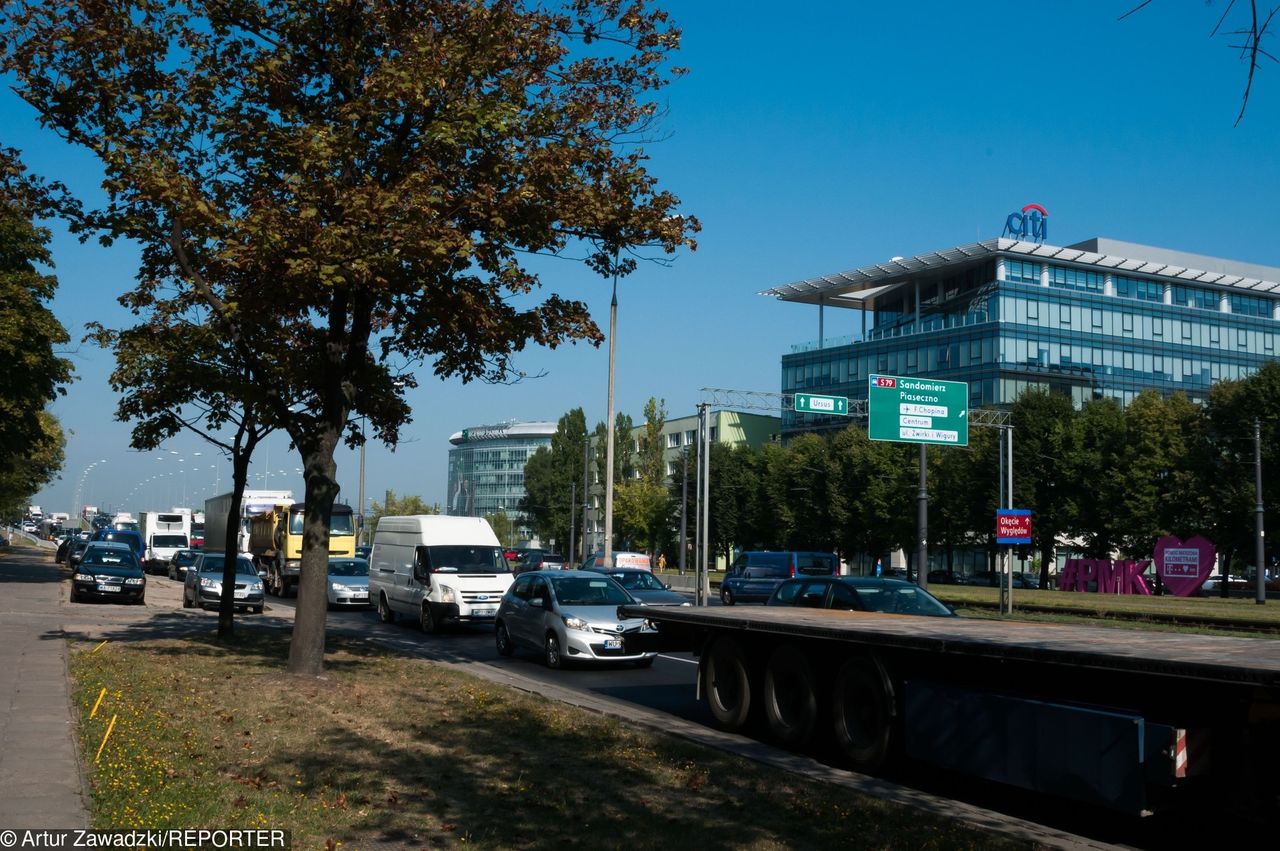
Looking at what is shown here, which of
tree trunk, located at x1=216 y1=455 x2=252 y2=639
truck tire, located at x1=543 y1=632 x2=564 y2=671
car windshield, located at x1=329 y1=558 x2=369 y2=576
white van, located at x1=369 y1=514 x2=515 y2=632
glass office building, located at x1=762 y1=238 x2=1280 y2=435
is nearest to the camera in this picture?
truck tire, located at x1=543 y1=632 x2=564 y2=671

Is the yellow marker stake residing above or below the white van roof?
below

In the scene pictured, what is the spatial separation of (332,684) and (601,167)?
7.27 m

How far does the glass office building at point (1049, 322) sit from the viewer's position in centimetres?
8719

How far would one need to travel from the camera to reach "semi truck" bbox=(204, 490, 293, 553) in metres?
51.1

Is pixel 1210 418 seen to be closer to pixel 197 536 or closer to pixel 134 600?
pixel 134 600

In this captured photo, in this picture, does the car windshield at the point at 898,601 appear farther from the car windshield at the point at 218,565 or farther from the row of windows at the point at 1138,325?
the row of windows at the point at 1138,325

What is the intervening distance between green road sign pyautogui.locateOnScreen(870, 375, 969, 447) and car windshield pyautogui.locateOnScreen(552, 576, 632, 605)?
57.4ft

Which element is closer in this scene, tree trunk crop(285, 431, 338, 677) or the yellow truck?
tree trunk crop(285, 431, 338, 677)

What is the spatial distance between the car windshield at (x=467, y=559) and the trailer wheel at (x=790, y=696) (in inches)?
584

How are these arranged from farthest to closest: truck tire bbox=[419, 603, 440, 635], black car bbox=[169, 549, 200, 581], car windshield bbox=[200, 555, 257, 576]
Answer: black car bbox=[169, 549, 200, 581] → car windshield bbox=[200, 555, 257, 576] → truck tire bbox=[419, 603, 440, 635]

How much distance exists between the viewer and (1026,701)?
877 centimetres

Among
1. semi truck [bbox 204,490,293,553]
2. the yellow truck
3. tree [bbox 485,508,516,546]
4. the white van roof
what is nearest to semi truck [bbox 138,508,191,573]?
semi truck [bbox 204,490,293,553]

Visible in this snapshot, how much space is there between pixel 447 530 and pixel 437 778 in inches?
747

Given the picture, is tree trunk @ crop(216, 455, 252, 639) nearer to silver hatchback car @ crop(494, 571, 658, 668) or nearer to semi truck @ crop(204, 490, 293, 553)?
silver hatchback car @ crop(494, 571, 658, 668)
